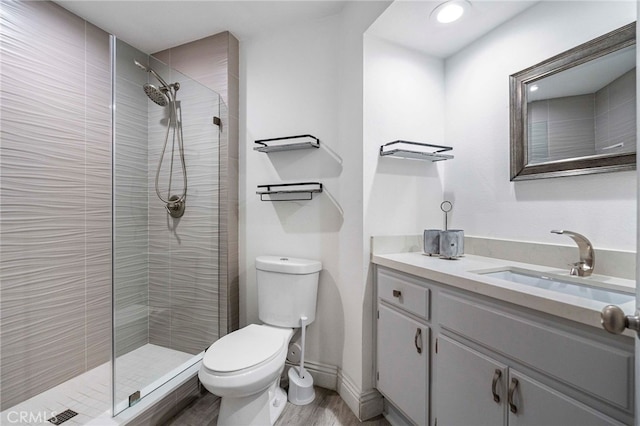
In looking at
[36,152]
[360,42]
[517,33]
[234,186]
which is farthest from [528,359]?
[36,152]

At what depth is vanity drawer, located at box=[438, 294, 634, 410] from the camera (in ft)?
2.11

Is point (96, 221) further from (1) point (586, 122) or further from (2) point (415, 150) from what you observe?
(1) point (586, 122)

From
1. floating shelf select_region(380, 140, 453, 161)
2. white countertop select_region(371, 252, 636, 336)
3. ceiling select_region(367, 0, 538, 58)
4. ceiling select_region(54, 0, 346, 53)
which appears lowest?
white countertop select_region(371, 252, 636, 336)

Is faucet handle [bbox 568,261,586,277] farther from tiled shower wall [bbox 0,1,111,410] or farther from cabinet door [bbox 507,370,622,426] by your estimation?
tiled shower wall [bbox 0,1,111,410]

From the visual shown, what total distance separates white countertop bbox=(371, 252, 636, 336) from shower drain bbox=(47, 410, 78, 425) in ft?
5.99

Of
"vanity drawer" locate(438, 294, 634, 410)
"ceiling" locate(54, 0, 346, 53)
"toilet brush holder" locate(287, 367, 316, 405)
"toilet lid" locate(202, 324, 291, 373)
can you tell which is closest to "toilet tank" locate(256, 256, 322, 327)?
"toilet lid" locate(202, 324, 291, 373)

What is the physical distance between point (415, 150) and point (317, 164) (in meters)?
0.65

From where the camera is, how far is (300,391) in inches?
64.6

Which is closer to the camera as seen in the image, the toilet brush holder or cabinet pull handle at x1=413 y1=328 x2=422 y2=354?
cabinet pull handle at x1=413 y1=328 x2=422 y2=354

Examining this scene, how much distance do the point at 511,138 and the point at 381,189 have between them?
28.8 inches

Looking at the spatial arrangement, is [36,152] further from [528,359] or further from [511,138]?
[511,138]

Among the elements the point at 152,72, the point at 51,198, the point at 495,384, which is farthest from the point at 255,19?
the point at 495,384

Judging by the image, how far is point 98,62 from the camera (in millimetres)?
1931

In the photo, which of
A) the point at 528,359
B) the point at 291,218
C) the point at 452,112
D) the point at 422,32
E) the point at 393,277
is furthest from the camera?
the point at 291,218
